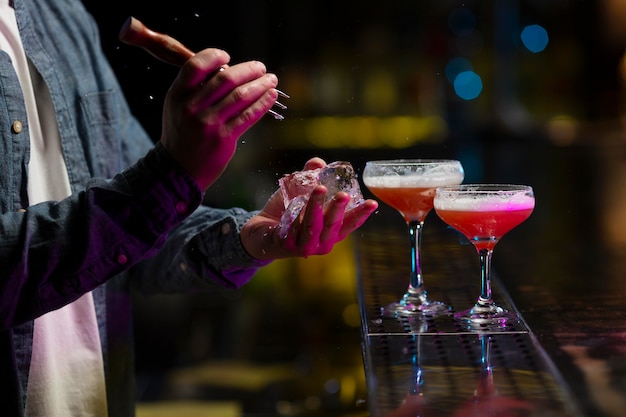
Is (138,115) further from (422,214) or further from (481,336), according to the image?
(481,336)

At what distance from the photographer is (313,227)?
46.0 inches

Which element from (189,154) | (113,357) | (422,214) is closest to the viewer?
(189,154)

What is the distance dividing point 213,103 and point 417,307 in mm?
503

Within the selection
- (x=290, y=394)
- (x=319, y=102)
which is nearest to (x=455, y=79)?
(x=319, y=102)

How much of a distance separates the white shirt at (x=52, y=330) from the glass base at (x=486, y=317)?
66 cm

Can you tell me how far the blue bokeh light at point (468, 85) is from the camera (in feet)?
13.7

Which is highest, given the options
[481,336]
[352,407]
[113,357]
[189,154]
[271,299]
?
[189,154]

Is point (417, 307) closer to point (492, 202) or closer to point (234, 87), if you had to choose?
point (492, 202)

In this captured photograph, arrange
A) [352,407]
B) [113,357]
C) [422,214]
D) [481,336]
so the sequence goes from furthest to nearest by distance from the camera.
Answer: [352,407] → [113,357] → [422,214] → [481,336]

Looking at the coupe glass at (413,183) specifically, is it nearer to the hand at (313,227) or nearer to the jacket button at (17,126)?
the hand at (313,227)

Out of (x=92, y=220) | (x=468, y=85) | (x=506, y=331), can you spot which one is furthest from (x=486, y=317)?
(x=468, y=85)

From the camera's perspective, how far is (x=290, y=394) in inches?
110

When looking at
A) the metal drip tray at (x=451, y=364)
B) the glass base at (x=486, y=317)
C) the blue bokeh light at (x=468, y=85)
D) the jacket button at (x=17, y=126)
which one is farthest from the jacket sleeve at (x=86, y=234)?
the blue bokeh light at (x=468, y=85)

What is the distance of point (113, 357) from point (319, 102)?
2.05 meters
